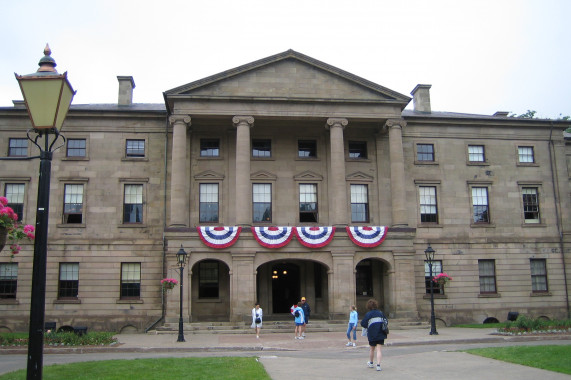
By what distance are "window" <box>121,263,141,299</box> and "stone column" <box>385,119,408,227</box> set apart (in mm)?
17094

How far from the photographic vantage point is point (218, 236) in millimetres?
33250

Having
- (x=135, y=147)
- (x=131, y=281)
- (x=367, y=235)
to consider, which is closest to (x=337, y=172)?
(x=367, y=235)

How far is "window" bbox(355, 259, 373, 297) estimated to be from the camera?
3831cm

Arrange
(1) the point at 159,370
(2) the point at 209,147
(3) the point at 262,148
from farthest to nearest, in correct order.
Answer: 1. (3) the point at 262,148
2. (2) the point at 209,147
3. (1) the point at 159,370

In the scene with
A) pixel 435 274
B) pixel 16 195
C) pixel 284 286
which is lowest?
pixel 284 286

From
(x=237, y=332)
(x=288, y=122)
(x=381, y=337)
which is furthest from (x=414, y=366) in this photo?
(x=288, y=122)

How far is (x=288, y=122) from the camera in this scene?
37594mm

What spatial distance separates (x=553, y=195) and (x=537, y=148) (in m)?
3.70

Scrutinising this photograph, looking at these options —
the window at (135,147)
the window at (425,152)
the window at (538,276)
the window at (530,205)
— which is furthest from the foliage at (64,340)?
the window at (530,205)

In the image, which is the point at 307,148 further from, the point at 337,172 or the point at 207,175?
the point at 207,175

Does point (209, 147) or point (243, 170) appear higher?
point (209, 147)

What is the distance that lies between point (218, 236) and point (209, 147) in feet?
24.9

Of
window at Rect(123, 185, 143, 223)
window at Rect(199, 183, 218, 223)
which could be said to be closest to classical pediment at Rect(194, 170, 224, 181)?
window at Rect(199, 183, 218, 223)

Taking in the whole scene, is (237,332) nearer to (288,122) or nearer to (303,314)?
(303,314)
